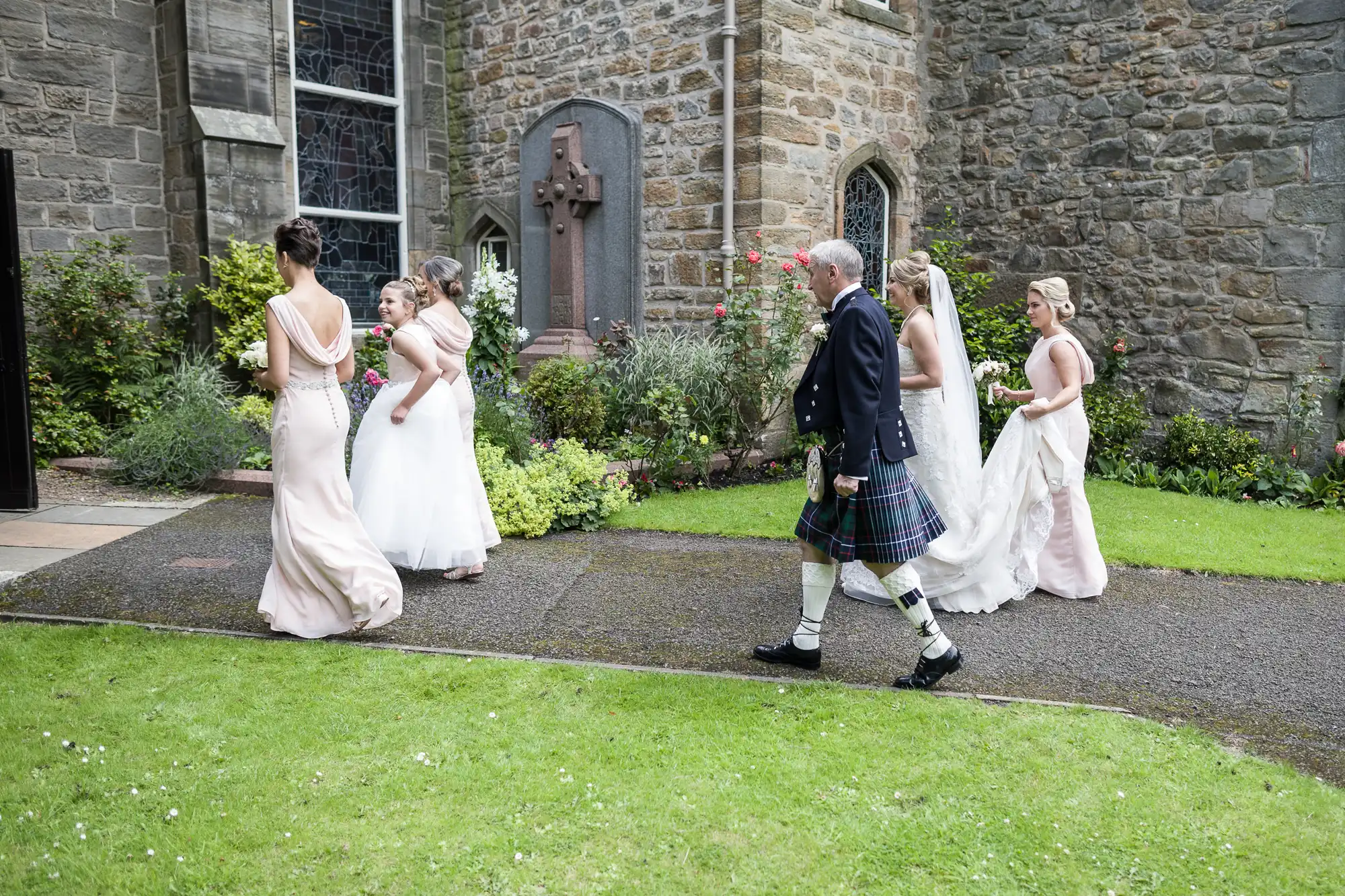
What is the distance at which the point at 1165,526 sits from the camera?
7828mm

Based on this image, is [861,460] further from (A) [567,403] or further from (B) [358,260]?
(B) [358,260]

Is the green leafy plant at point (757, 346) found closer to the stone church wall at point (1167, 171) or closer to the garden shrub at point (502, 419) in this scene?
the garden shrub at point (502, 419)

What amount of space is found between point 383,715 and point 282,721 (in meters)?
0.38

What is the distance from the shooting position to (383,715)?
A: 13.5 ft

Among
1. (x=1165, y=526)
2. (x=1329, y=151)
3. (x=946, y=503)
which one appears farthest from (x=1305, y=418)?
(x=946, y=503)

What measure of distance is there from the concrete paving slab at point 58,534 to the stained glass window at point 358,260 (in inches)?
221

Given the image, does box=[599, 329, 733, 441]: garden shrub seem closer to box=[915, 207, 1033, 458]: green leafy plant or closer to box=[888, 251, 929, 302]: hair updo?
box=[915, 207, 1033, 458]: green leafy plant

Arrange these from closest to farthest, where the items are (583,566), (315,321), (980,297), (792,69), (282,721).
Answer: (282,721) < (315,321) < (583,566) < (792,69) < (980,297)

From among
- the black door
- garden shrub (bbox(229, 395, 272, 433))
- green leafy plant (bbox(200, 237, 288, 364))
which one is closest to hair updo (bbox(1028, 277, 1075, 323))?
garden shrub (bbox(229, 395, 272, 433))

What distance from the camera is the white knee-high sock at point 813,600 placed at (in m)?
4.53

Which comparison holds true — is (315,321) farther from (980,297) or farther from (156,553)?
(980,297)

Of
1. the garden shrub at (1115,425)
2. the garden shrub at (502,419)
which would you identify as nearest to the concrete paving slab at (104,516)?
the garden shrub at (502,419)

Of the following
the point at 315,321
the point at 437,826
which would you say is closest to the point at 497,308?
the point at 315,321

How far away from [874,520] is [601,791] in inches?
63.8
